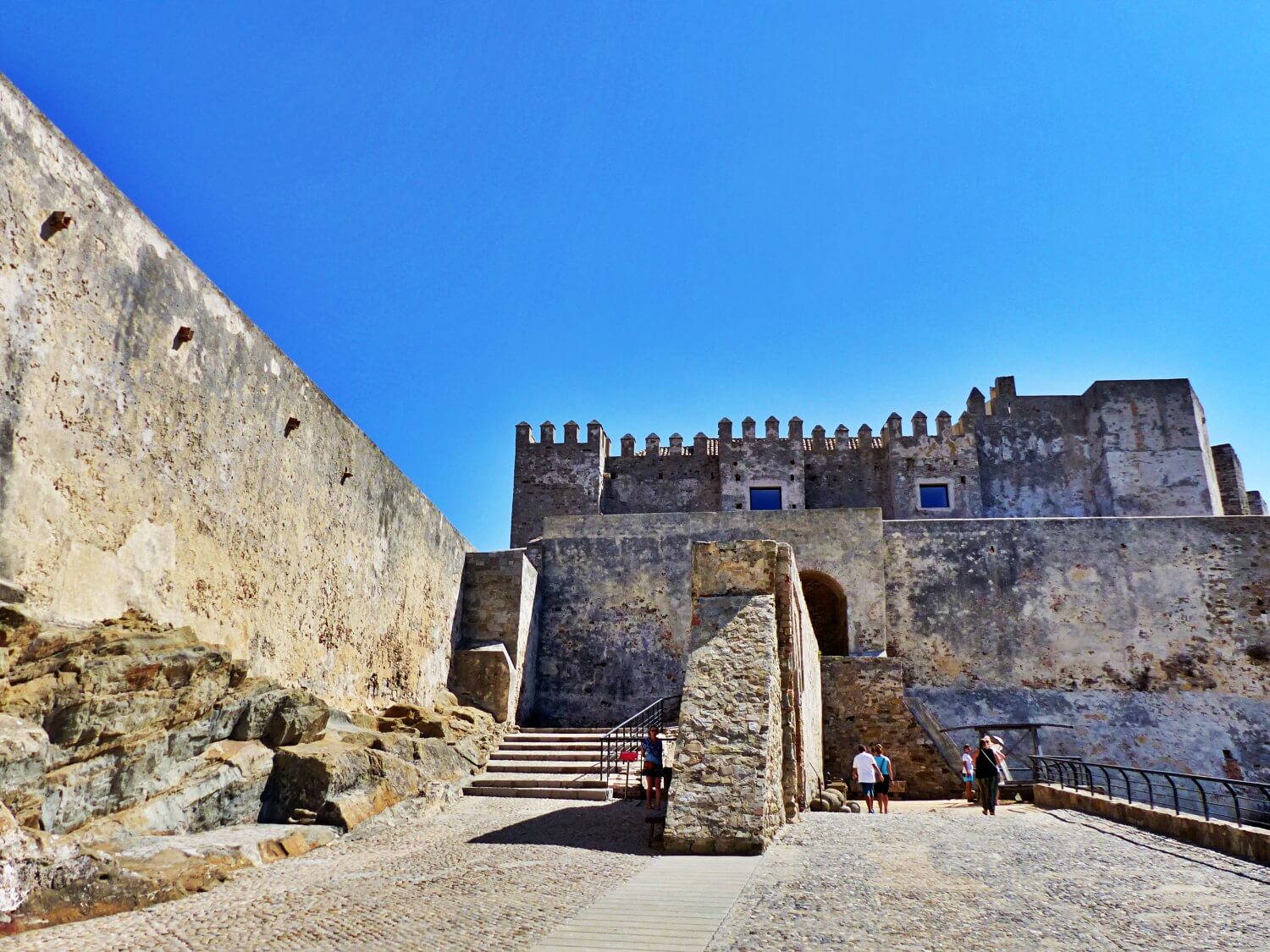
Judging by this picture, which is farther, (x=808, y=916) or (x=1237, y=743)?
(x=1237, y=743)

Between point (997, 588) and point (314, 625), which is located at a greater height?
point (997, 588)

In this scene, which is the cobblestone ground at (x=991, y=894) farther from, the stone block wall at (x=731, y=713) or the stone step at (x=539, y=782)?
the stone step at (x=539, y=782)

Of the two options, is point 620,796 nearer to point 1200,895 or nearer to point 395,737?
point 395,737

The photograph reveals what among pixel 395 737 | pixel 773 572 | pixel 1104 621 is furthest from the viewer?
pixel 1104 621

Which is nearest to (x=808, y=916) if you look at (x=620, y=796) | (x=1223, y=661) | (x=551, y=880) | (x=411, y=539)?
(x=551, y=880)

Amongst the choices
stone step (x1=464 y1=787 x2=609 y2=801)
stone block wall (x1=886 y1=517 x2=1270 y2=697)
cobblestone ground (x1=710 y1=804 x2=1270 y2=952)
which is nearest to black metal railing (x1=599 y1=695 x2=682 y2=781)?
stone step (x1=464 y1=787 x2=609 y2=801)

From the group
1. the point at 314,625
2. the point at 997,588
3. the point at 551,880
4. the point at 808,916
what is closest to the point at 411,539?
the point at 314,625

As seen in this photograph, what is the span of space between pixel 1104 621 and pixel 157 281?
15279 mm

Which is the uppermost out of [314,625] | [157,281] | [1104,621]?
[157,281]

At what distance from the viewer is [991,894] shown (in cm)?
493

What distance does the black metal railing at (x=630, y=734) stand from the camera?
10.7 meters

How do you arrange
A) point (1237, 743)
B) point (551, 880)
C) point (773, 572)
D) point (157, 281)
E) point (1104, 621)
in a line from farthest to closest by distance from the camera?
point (1104, 621)
point (1237, 743)
point (773, 572)
point (157, 281)
point (551, 880)

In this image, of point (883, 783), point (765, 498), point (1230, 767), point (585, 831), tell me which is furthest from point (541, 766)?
point (765, 498)

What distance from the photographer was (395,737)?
9.28 meters
